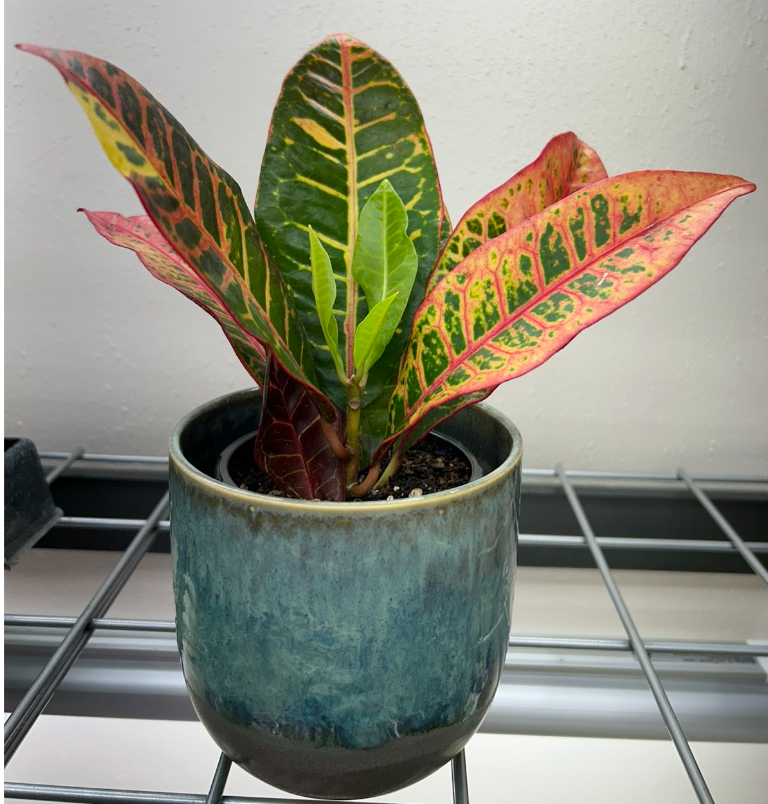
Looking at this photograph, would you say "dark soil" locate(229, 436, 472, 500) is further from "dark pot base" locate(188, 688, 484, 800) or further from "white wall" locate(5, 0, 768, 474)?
"white wall" locate(5, 0, 768, 474)

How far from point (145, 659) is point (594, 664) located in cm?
31

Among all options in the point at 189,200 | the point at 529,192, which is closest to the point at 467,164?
the point at 529,192

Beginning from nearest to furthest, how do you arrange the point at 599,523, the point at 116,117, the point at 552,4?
1. the point at 116,117
2. the point at 552,4
3. the point at 599,523

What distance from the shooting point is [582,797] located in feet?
2.09

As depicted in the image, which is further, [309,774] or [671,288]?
[671,288]

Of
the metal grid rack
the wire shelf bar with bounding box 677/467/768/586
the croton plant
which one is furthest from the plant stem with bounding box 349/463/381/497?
the wire shelf bar with bounding box 677/467/768/586

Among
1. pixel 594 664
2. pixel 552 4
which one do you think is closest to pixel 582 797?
pixel 594 664

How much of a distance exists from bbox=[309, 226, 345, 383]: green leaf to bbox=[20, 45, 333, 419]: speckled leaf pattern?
0.6 inches

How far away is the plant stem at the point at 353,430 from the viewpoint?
31 cm

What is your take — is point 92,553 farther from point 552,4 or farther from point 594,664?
point 552,4

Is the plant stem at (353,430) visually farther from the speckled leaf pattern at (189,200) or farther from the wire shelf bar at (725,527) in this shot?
the wire shelf bar at (725,527)

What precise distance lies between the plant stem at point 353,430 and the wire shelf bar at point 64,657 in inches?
7.2

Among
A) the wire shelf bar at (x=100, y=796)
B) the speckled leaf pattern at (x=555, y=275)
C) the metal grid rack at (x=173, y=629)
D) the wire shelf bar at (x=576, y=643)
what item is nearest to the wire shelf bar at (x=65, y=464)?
the metal grid rack at (x=173, y=629)

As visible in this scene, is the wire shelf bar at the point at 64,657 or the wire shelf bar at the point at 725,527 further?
the wire shelf bar at the point at 725,527
